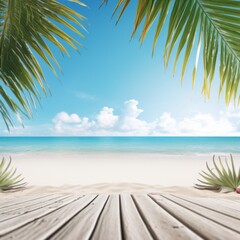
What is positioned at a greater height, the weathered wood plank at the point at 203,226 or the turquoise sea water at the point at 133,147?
the turquoise sea water at the point at 133,147

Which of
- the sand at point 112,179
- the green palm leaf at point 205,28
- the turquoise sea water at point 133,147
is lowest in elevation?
the sand at point 112,179

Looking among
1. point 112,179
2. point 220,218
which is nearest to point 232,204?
point 220,218

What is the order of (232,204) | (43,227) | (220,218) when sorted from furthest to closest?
(232,204)
(220,218)
(43,227)

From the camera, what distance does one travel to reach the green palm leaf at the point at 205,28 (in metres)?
1.65

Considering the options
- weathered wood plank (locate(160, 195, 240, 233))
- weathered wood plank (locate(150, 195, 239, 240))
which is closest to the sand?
weathered wood plank (locate(160, 195, 240, 233))

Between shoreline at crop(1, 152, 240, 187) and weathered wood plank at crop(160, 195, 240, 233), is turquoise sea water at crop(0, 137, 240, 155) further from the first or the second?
weathered wood plank at crop(160, 195, 240, 233)

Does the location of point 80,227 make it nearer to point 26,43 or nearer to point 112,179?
point 26,43

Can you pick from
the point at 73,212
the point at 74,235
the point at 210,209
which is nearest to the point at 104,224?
the point at 74,235

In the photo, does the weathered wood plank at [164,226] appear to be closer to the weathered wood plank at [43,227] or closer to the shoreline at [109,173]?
the weathered wood plank at [43,227]

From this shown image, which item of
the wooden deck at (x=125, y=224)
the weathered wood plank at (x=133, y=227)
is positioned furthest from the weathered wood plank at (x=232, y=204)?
Result: the weathered wood plank at (x=133, y=227)

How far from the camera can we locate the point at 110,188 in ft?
18.9

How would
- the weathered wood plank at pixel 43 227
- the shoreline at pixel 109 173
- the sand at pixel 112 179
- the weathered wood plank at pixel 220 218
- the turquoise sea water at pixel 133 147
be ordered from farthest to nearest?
the turquoise sea water at pixel 133 147 < the shoreline at pixel 109 173 < the sand at pixel 112 179 < the weathered wood plank at pixel 220 218 < the weathered wood plank at pixel 43 227

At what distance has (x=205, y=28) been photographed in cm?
188

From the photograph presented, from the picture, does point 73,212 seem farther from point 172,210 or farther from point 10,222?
point 172,210
